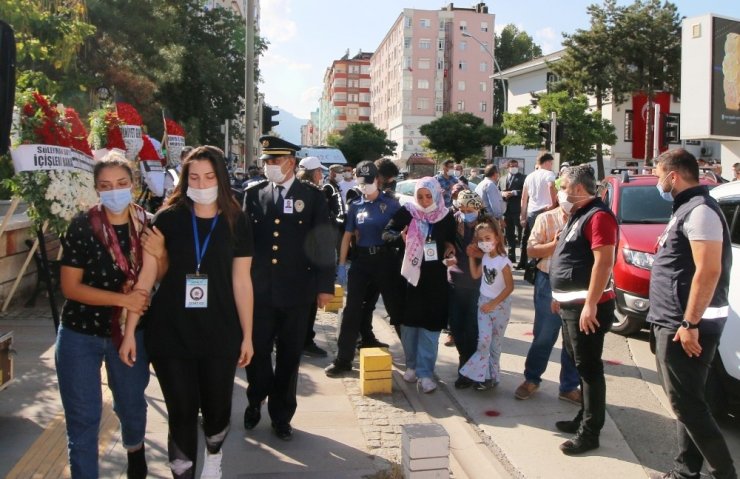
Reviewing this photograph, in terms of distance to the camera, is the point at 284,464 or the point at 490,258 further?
the point at 490,258

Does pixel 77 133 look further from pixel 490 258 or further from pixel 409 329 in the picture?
pixel 490 258

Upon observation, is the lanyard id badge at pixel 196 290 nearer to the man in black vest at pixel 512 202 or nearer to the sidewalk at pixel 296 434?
the sidewalk at pixel 296 434

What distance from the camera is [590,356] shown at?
177 inches

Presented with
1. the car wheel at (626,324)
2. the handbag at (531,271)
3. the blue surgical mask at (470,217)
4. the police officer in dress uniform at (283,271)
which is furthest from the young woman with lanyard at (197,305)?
the car wheel at (626,324)

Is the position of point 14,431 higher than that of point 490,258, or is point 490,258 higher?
point 490,258

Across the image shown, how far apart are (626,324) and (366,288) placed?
3.43 meters

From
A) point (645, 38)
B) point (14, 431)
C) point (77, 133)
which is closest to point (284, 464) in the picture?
point (14, 431)

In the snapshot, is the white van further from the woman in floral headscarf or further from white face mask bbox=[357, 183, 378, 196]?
the woman in floral headscarf

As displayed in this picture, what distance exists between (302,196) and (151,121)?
19.3 meters

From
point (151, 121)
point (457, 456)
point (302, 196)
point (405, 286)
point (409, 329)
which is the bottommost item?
point (457, 456)

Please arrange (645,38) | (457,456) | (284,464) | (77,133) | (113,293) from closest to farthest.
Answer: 1. (113,293)
2. (284,464)
3. (457,456)
4. (77,133)
5. (645,38)

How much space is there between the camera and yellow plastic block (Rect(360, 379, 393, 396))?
5.86 meters

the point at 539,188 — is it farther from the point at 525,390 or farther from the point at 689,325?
the point at 689,325

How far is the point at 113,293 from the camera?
342cm
